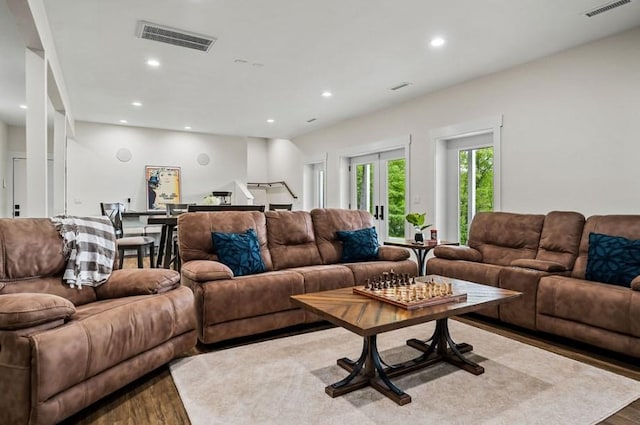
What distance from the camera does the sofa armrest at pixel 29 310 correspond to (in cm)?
172

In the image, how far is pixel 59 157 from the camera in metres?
5.58

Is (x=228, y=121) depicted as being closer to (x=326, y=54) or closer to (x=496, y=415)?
(x=326, y=54)

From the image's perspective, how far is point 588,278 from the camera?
10.5 ft

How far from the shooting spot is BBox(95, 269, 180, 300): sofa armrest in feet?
8.41

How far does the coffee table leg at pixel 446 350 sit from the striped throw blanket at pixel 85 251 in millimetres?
2270

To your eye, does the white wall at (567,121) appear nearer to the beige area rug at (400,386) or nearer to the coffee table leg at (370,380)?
the beige area rug at (400,386)

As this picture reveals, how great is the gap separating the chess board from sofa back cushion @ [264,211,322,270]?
1318 millimetres

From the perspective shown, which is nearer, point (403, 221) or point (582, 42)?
point (582, 42)

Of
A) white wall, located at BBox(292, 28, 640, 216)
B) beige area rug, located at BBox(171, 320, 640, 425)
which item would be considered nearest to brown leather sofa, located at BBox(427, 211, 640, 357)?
beige area rug, located at BBox(171, 320, 640, 425)

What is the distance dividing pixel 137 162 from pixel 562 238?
8213 mm

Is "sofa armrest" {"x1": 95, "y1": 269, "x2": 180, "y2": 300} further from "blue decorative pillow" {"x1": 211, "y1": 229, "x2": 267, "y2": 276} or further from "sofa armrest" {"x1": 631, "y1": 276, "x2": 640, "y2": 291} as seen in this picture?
"sofa armrest" {"x1": 631, "y1": 276, "x2": 640, "y2": 291}

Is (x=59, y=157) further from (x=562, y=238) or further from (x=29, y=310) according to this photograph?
(x=562, y=238)

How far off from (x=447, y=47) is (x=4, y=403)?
4.39 m

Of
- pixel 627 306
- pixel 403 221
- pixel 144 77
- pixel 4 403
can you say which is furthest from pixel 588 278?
pixel 144 77
